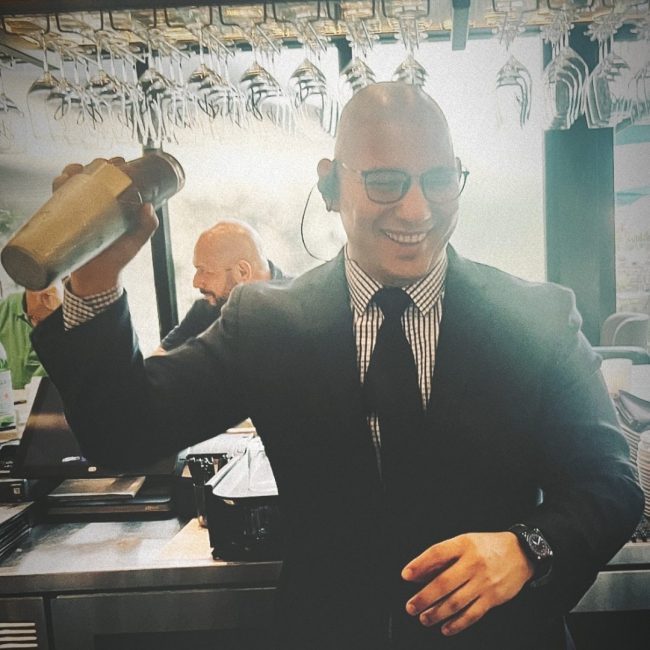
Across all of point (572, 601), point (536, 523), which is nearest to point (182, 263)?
point (536, 523)

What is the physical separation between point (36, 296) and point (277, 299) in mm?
938

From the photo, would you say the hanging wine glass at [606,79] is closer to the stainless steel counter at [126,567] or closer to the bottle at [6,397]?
the stainless steel counter at [126,567]

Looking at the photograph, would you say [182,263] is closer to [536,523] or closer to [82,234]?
[82,234]

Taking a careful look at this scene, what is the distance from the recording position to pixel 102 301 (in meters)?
1.17

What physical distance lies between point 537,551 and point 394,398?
1.47 feet

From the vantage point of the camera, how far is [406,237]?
4.61 feet

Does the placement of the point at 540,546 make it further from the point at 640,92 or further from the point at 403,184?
the point at 640,92

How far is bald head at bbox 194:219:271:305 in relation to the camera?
6.04 ft

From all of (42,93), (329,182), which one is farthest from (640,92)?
(42,93)

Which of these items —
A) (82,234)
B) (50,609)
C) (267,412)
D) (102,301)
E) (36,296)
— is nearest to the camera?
(82,234)

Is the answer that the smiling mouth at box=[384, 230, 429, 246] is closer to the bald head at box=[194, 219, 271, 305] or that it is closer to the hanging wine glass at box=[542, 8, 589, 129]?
the hanging wine glass at box=[542, 8, 589, 129]

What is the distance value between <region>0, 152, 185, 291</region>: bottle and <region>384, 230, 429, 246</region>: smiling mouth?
1.86 feet

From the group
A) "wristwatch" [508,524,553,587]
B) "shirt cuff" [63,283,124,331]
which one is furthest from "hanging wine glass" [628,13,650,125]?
"shirt cuff" [63,283,124,331]

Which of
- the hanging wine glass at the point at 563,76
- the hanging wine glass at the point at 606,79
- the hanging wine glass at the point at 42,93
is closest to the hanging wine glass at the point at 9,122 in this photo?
the hanging wine glass at the point at 42,93
